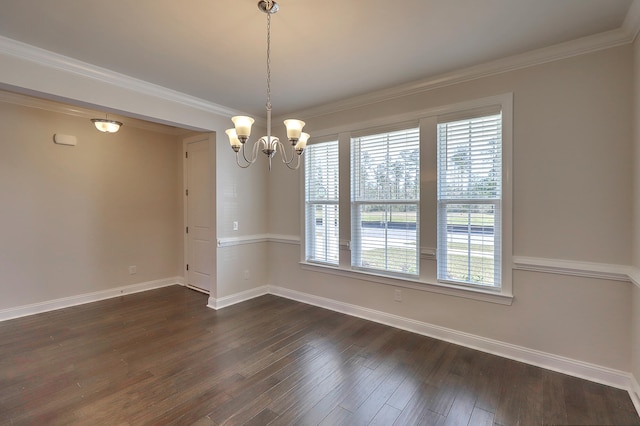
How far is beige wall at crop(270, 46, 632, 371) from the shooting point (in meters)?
2.29

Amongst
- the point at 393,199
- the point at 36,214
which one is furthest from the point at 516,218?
the point at 36,214

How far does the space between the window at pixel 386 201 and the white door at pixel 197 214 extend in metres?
2.41

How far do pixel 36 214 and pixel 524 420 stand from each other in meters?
5.50

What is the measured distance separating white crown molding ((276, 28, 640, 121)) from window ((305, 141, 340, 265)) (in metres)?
0.66

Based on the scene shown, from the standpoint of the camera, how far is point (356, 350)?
2.87m

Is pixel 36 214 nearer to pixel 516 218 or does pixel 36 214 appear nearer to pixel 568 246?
pixel 516 218

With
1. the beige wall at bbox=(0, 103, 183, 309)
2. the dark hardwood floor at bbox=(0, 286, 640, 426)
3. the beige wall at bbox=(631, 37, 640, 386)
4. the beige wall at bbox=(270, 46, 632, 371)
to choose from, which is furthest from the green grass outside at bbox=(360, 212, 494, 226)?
the beige wall at bbox=(0, 103, 183, 309)

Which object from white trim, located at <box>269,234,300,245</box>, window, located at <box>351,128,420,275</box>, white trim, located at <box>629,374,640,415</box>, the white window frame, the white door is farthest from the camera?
the white door

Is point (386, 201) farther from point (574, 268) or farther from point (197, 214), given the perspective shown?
point (197, 214)

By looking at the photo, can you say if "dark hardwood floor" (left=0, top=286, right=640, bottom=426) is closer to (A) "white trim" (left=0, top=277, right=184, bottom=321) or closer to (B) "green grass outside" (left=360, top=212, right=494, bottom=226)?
(A) "white trim" (left=0, top=277, right=184, bottom=321)

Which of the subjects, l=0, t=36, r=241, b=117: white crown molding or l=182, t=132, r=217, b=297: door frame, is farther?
l=182, t=132, r=217, b=297: door frame

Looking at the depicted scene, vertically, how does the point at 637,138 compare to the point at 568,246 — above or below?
→ above

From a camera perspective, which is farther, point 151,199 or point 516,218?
point 151,199

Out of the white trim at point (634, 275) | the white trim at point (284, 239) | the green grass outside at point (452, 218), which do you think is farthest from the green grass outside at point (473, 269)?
the white trim at point (284, 239)
